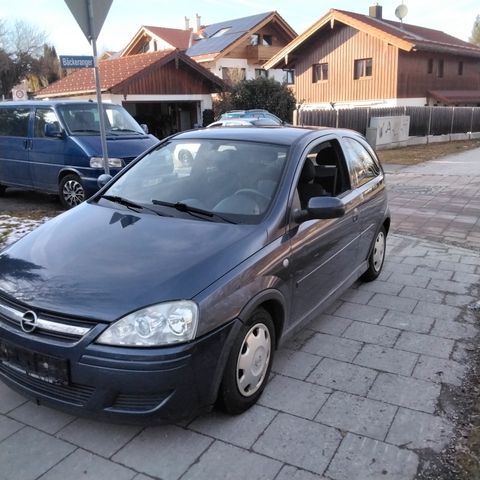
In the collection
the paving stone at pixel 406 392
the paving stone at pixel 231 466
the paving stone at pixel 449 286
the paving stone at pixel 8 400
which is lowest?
the paving stone at pixel 449 286

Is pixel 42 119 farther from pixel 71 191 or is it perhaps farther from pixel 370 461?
pixel 370 461

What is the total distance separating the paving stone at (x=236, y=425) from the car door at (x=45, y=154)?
6.37 m

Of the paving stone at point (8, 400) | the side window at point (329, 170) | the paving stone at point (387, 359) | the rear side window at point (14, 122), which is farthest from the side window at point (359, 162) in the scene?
the rear side window at point (14, 122)

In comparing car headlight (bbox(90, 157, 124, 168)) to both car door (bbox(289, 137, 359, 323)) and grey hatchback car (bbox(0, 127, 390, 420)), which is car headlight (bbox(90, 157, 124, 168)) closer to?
grey hatchback car (bbox(0, 127, 390, 420))

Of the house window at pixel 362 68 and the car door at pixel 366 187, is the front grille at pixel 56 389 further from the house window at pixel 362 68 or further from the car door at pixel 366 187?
the house window at pixel 362 68

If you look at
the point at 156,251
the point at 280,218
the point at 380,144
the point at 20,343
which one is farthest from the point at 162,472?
the point at 380,144

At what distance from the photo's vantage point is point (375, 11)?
3825cm

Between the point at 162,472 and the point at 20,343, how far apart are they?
0.98 meters

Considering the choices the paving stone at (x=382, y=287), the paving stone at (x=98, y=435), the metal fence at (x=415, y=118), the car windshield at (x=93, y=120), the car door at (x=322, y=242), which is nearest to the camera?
the paving stone at (x=98, y=435)

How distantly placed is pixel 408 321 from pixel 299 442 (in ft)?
6.65

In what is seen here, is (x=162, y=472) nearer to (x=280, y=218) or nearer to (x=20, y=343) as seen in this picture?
(x=20, y=343)

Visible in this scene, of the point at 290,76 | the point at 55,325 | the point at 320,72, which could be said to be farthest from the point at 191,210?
the point at 290,76

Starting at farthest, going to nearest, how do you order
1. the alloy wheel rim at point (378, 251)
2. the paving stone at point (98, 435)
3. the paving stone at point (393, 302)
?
the alloy wheel rim at point (378, 251) → the paving stone at point (393, 302) → the paving stone at point (98, 435)

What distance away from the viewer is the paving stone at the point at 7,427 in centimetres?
285
